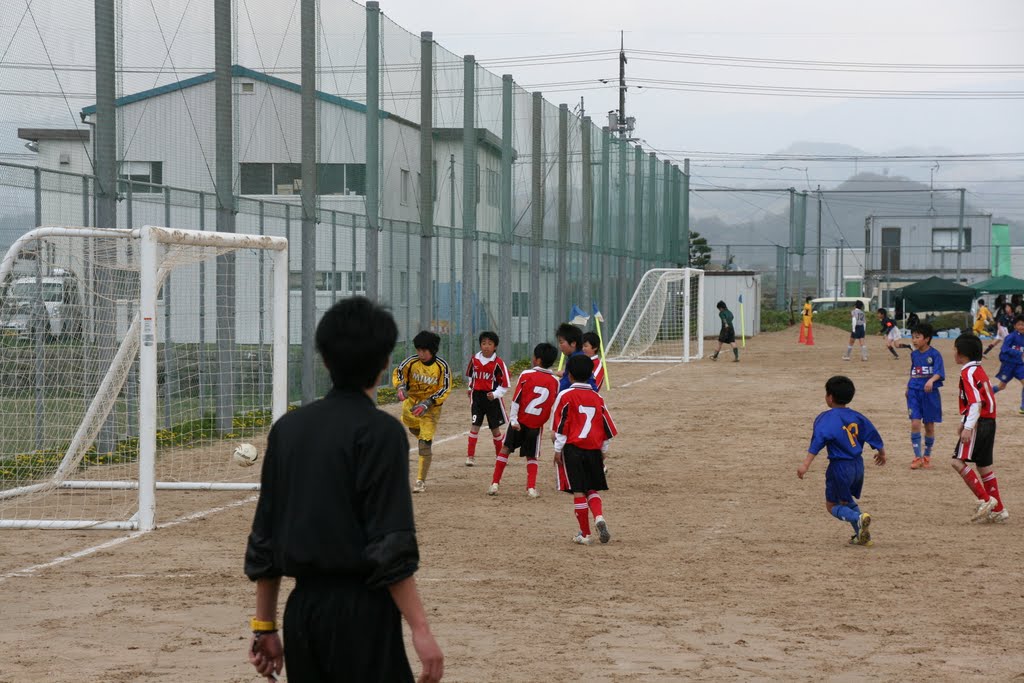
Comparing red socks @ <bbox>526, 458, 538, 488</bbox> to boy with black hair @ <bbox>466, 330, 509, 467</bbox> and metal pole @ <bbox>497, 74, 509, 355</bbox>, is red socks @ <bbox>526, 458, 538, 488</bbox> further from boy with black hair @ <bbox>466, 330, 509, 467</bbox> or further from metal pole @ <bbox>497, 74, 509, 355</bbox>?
metal pole @ <bbox>497, 74, 509, 355</bbox>

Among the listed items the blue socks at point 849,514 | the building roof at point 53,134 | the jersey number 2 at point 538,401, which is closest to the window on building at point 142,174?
the building roof at point 53,134

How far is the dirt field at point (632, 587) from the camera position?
6.01 metres

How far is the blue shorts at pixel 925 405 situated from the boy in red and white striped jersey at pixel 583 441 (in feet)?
19.0

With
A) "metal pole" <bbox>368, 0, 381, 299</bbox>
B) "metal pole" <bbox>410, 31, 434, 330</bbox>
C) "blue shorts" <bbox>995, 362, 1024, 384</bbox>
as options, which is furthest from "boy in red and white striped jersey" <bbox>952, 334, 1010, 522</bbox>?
"metal pole" <bbox>410, 31, 434, 330</bbox>

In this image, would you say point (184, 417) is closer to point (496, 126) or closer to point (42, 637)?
point (42, 637)

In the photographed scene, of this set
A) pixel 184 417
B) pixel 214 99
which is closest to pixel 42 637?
pixel 184 417

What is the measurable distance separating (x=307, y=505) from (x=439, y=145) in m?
22.3

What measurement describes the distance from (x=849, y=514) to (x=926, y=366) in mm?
4994

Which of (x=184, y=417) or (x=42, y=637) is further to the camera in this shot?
(x=184, y=417)

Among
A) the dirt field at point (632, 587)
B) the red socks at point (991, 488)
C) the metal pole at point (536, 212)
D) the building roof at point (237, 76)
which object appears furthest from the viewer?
the metal pole at point (536, 212)

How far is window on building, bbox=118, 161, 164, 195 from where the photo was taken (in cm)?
1420

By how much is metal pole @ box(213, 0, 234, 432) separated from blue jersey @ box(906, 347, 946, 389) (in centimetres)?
822

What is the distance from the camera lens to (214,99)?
53.1ft

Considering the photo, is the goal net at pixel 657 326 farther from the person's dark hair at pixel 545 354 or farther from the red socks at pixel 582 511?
the red socks at pixel 582 511
